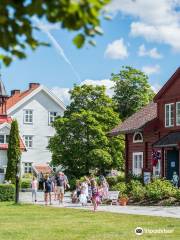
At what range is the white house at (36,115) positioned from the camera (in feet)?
227

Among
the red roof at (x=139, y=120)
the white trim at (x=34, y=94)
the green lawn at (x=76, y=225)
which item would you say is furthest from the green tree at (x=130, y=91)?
the green lawn at (x=76, y=225)

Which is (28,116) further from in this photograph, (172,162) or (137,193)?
(137,193)

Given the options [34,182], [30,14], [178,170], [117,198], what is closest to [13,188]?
[34,182]

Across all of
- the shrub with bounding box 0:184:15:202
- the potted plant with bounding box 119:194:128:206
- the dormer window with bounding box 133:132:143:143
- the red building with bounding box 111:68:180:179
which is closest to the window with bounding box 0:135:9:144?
the red building with bounding box 111:68:180:179

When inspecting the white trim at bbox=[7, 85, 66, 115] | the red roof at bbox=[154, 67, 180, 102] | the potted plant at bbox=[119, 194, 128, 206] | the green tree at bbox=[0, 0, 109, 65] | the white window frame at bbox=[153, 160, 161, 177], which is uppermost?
the white trim at bbox=[7, 85, 66, 115]

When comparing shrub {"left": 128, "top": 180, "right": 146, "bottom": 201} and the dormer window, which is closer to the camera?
shrub {"left": 128, "top": 180, "right": 146, "bottom": 201}

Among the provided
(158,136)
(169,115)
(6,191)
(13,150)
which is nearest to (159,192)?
(6,191)

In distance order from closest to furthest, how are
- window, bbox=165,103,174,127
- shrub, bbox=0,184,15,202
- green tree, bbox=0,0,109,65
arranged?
green tree, bbox=0,0,109,65
shrub, bbox=0,184,15,202
window, bbox=165,103,174,127

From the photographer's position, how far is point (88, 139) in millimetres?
48969

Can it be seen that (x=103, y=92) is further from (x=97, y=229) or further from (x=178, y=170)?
(x=97, y=229)

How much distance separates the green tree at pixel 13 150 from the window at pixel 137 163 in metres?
20.9

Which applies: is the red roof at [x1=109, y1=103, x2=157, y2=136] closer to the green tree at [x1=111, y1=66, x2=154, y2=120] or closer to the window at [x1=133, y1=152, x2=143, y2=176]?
the window at [x1=133, y1=152, x2=143, y2=176]

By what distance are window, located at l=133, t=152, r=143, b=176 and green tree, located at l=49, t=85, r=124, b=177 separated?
812 centimetres

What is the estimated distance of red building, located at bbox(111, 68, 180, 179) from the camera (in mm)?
35969
